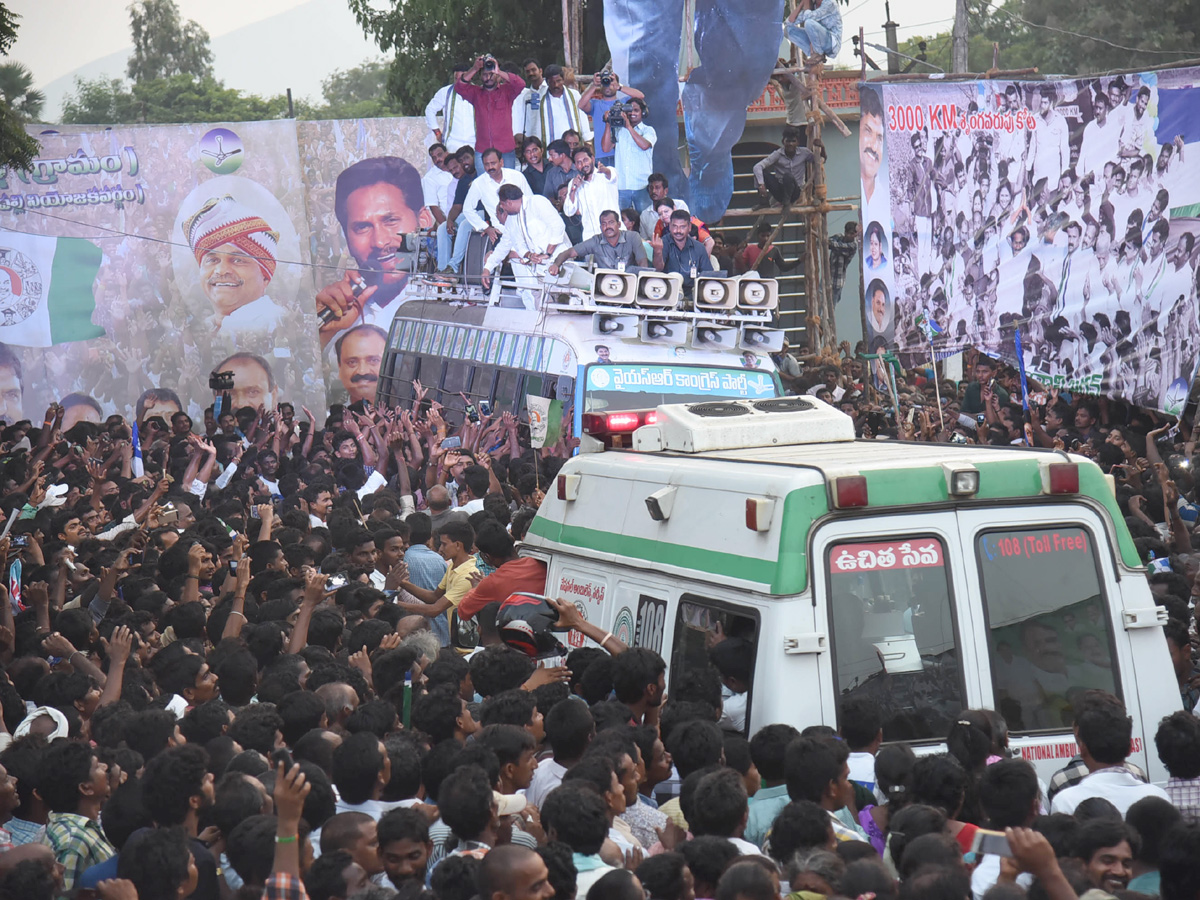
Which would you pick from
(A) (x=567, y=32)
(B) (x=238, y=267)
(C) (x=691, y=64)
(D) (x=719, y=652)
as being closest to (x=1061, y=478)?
(D) (x=719, y=652)

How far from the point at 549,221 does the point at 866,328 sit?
419 cm

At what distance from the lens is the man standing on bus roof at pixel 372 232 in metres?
24.9

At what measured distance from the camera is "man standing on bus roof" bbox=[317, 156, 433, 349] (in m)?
24.9

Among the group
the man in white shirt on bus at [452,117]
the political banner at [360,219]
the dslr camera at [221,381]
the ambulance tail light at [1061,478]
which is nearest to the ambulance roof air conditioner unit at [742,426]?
the ambulance tail light at [1061,478]

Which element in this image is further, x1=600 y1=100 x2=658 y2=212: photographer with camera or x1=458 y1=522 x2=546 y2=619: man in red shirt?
x1=600 y1=100 x2=658 y2=212: photographer with camera

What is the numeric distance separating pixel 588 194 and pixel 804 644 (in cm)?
1480

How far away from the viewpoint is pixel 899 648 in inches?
198

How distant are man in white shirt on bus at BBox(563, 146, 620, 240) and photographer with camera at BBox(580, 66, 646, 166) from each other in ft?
9.42

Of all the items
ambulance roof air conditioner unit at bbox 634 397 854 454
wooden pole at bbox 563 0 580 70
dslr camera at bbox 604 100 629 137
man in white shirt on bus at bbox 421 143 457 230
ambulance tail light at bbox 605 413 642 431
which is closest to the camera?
ambulance roof air conditioner unit at bbox 634 397 854 454

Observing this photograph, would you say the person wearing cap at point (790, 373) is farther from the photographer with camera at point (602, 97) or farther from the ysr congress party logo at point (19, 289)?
the ysr congress party logo at point (19, 289)

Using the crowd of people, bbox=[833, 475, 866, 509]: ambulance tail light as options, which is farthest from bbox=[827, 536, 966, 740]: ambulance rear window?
the crowd of people

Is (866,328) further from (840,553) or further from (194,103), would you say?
(194,103)

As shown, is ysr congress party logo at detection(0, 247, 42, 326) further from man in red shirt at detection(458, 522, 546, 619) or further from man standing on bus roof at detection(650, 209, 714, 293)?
man in red shirt at detection(458, 522, 546, 619)

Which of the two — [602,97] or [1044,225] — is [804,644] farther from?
[602,97]
